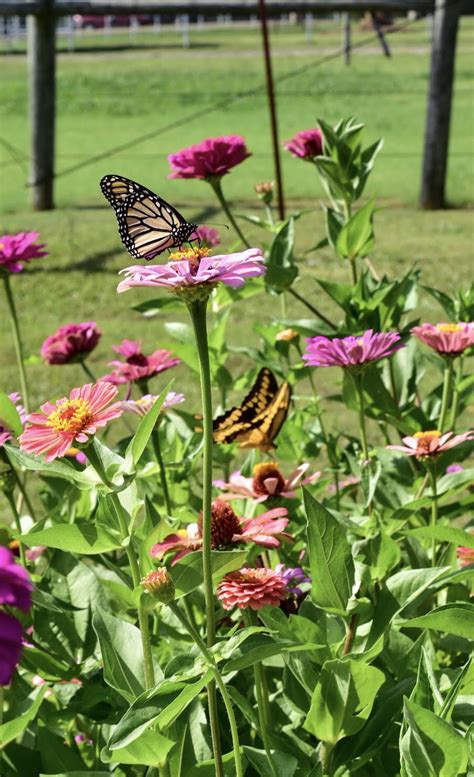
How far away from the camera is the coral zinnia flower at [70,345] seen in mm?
1263

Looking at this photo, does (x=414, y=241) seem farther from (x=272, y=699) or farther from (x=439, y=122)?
(x=272, y=699)

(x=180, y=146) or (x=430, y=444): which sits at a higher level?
(x=430, y=444)

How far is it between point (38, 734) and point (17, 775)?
4 centimetres

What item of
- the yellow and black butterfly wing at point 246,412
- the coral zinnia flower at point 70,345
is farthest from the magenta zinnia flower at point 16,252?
the yellow and black butterfly wing at point 246,412

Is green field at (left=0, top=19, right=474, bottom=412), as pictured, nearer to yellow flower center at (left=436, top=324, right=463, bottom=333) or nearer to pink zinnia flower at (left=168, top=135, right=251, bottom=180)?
pink zinnia flower at (left=168, top=135, right=251, bottom=180)

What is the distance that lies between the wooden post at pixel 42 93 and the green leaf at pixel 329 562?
3.54m

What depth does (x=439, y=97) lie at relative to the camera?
14.0 feet

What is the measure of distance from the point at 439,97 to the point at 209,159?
3.30 meters

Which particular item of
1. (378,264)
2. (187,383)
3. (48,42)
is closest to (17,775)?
(187,383)

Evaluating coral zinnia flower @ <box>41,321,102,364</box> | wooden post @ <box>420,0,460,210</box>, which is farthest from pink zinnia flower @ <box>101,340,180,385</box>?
wooden post @ <box>420,0,460,210</box>

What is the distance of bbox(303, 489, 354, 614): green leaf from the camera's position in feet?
2.55

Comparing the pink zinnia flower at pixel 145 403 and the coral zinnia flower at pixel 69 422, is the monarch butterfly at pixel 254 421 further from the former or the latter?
the coral zinnia flower at pixel 69 422

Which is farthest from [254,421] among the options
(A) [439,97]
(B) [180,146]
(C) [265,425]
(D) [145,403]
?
(B) [180,146]

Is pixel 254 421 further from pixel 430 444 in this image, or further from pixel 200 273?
pixel 200 273
